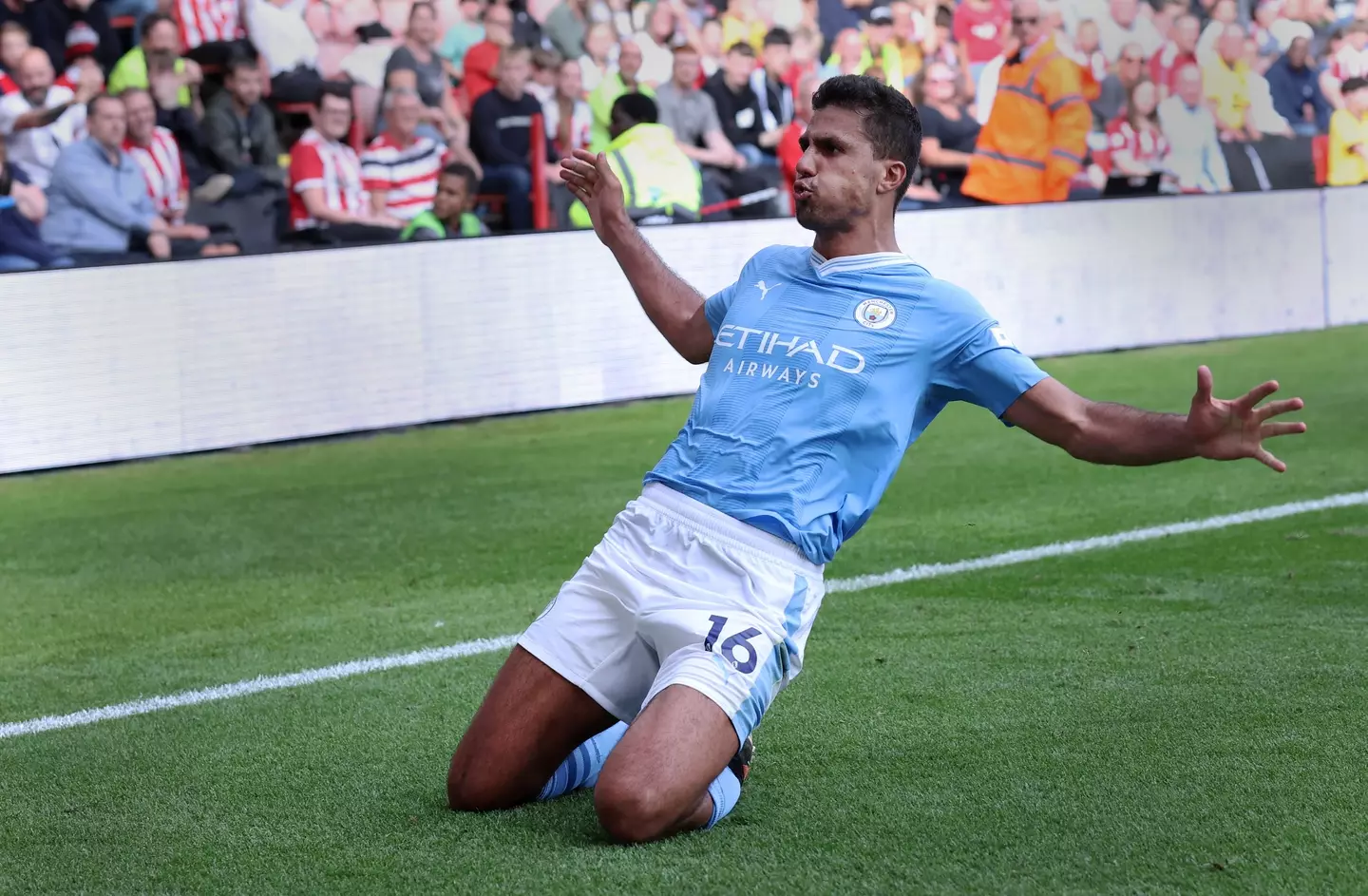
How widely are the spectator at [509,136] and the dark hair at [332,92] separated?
904 millimetres

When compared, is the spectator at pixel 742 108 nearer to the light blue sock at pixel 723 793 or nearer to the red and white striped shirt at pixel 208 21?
the red and white striped shirt at pixel 208 21

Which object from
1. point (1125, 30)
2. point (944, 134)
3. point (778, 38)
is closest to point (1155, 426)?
point (778, 38)

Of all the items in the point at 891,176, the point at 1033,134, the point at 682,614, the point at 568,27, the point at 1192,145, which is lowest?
the point at 1192,145

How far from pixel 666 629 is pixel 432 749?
1030mm

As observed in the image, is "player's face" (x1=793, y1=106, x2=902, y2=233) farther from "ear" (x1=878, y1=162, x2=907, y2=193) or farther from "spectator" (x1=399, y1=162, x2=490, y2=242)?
"spectator" (x1=399, y1=162, x2=490, y2=242)

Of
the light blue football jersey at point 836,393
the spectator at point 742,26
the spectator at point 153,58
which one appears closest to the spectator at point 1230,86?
the spectator at point 742,26

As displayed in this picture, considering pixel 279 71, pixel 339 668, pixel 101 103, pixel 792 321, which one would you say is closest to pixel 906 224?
pixel 279 71

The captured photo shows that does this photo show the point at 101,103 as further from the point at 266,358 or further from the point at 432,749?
the point at 432,749

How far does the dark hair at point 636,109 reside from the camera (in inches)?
484

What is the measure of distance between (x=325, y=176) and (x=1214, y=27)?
29.7ft

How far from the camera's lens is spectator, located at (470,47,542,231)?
11695 mm

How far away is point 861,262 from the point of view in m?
4.12

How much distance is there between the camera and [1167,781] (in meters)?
4.11

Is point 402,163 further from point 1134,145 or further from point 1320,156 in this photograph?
point 1320,156
